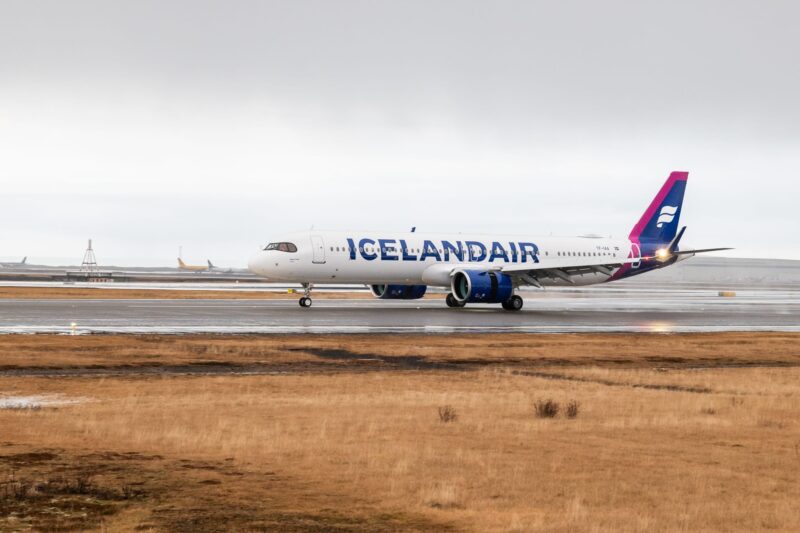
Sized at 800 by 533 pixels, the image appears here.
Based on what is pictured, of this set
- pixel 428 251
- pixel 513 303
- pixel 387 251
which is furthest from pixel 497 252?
pixel 387 251

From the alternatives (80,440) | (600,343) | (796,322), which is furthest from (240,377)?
(796,322)

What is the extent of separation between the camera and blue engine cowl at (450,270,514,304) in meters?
53.4

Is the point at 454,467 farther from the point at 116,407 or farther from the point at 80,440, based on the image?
the point at 116,407

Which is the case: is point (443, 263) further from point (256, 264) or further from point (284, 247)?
point (256, 264)

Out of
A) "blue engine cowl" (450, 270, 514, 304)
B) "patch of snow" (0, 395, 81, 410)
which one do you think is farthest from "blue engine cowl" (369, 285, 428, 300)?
"patch of snow" (0, 395, 81, 410)

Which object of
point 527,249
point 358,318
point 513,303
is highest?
point 527,249

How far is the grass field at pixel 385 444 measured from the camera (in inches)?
411

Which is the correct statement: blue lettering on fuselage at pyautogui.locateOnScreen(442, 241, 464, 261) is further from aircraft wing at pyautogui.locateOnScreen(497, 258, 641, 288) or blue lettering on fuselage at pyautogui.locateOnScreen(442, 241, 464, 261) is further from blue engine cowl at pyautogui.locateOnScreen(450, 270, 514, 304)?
aircraft wing at pyautogui.locateOnScreen(497, 258, 641, 288)

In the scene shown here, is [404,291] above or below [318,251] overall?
below

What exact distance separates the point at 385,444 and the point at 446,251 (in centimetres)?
4339

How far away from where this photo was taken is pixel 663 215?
7044 centimetres

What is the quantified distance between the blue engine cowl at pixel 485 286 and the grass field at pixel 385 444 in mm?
26056

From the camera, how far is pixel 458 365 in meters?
26.4

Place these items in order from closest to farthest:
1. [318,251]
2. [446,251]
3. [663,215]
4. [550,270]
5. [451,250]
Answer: [318,251], [550,270], [446,251], [451,250], [663,215]
